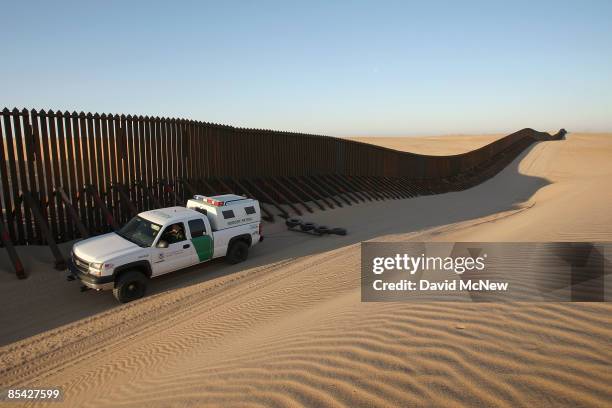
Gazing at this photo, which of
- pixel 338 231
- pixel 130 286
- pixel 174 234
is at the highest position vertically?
pixel 174 234

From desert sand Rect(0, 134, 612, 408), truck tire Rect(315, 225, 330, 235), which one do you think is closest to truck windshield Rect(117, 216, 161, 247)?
desert sand Rect(0, 134, 612, 408)

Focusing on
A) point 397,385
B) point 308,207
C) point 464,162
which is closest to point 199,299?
point 397,385

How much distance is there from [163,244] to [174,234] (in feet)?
1.41

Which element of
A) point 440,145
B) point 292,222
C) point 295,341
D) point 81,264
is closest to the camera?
point 295,341

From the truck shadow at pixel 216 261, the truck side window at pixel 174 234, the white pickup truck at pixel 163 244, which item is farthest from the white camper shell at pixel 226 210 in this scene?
the truck shadow at pixel 216 261

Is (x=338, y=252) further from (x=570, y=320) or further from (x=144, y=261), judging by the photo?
(x=570, y=320)

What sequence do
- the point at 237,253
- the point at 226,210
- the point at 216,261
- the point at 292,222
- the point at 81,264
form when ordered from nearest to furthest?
the point at 81,264 < the point at 226,210 < the point at 237,253 < the point at 216,261 < the point at 292,222

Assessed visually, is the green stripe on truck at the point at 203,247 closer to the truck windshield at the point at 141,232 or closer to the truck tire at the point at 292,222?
the truck windshield at the point at 141,232

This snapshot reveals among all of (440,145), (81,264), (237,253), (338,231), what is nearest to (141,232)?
(81,264)

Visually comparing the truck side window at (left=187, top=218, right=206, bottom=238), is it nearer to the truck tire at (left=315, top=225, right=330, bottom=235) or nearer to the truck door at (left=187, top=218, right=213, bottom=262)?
the truck door at (left=187, top=218, right=213, bottom=262)

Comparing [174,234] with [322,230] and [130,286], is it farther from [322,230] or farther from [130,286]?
[322,230]

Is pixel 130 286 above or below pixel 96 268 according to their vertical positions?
below

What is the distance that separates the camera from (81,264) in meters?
7.88

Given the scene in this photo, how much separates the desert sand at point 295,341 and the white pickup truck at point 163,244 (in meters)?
0.47
